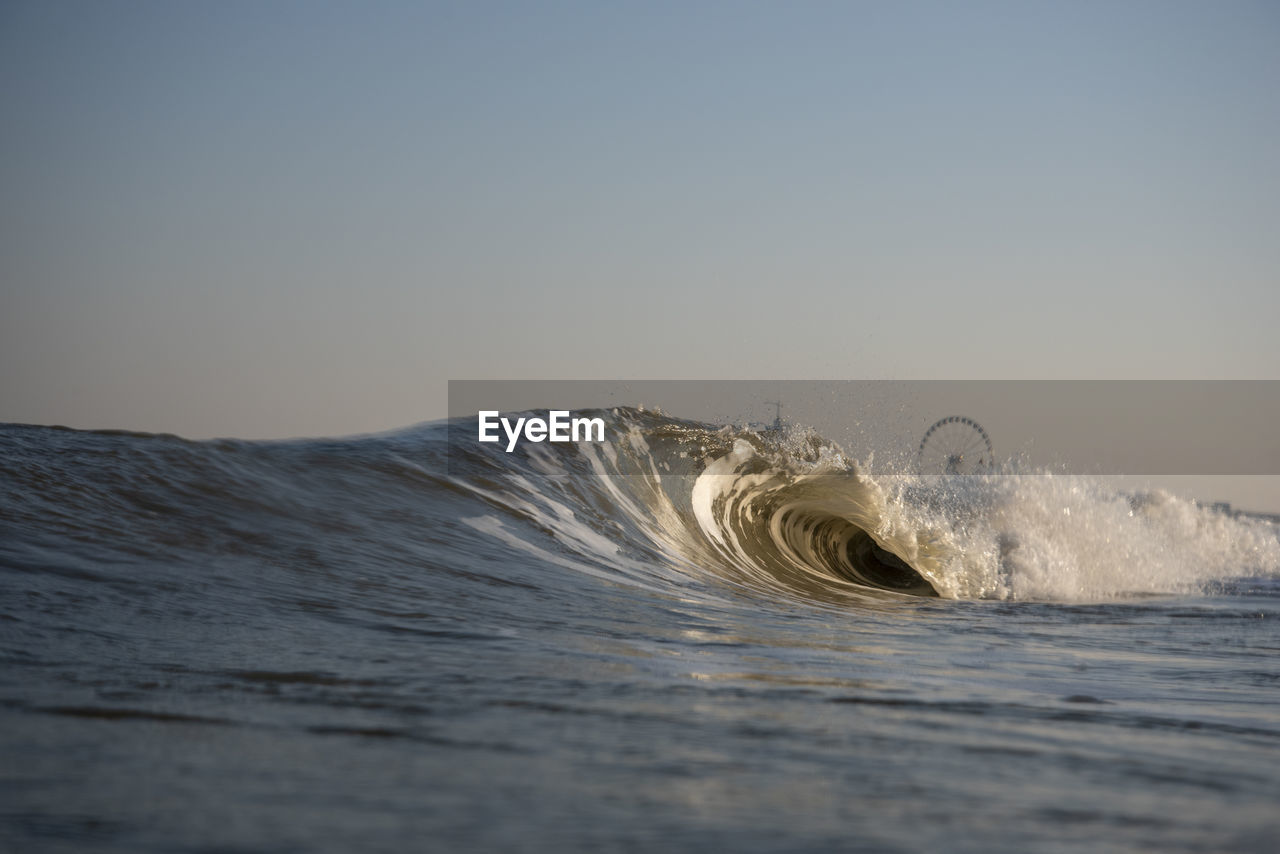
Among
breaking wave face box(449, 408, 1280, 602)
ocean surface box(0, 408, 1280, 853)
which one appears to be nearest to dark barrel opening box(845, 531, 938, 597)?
breaking wave face box(449, 408, 1280, 602)

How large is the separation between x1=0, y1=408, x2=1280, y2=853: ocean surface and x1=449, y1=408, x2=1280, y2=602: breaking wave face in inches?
5.3

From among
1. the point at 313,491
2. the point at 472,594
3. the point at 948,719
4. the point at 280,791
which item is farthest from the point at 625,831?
the point at 313,491

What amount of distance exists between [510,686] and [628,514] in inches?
249

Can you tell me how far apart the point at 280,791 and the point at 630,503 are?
7.71 metres

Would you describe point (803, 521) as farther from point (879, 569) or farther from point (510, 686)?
point (510, 686)

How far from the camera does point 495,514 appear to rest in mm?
7379

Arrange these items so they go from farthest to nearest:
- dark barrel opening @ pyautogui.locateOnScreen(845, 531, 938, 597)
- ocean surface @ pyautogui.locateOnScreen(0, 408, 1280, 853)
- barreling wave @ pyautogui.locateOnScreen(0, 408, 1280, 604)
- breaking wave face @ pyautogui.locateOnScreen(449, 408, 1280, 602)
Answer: dark barrel opening @ pyautogui.locateOnScreen(845, 531, 938, 597) < breaking wave face @ pyautogui.locateOnScreen(449, 408, 1280, 602) < barreling wave @ pyautogui.locateOnScreen(0, 408, 1280, 604) < ocean surface @ pyautogui.locateOnScreen(0, 408, 1280, 853)

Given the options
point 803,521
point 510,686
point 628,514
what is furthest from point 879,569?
point 510,686

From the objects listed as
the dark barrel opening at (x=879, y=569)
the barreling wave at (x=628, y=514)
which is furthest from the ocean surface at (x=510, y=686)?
the dark barrel opening at (x=879, y=569)

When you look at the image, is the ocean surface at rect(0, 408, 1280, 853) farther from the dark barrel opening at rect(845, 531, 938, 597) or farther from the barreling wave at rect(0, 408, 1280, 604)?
the dark barrel opening at rect(845, 531, 938, 597)

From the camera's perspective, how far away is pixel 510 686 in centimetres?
277

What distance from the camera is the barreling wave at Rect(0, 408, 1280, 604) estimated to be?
553 centimetres

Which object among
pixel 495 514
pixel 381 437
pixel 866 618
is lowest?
pixel 866 618

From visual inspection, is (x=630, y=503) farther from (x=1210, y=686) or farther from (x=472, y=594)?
(x=1210, y=686)
